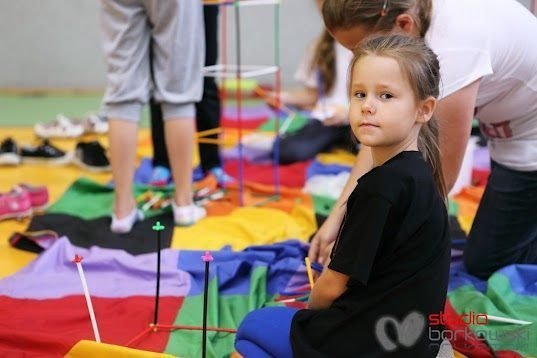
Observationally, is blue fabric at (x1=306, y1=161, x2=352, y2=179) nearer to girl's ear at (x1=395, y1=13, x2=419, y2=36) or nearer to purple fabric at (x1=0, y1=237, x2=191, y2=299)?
purple fabric at (x1=0, y1=237, x2=191, y2=299)

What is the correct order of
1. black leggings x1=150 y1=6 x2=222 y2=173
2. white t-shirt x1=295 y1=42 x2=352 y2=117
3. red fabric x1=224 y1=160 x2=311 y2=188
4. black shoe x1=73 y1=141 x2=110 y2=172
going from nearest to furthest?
black leggings x1=150 y1=6 x2=222 y2=173 < red fabric x1=224 y1=160 x2=311 y2=188 < black shoe x1=73 y1=141 x2=110 y2=172 < white t-shirt x1=295 y1=42 x2=352 y2=117

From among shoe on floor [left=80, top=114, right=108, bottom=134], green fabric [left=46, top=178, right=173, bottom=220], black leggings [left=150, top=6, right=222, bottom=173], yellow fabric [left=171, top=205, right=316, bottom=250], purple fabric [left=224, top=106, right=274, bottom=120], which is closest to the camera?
yellow fabric [left=171, top=205, right=316, bottom=250]

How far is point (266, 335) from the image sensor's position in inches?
36.8

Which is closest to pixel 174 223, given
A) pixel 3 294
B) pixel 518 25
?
pixel 3 294

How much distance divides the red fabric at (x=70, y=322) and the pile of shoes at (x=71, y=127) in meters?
1.42

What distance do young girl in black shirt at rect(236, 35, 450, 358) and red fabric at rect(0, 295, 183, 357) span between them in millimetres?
417

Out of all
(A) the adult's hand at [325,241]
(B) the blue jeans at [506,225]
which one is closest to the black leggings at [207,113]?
(A) the adult's hand at [325,241]

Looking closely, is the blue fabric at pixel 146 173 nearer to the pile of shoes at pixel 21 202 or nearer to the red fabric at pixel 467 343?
the pile of shoes at pixel 21 202

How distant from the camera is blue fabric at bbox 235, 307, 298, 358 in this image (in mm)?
913

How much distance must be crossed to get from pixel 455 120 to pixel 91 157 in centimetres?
148

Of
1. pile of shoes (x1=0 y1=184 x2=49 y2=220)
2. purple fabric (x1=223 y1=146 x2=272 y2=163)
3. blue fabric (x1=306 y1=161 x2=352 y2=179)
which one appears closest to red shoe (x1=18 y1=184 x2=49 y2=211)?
pile of shoes (x1=0 y1=184 x2=49 y2=220)

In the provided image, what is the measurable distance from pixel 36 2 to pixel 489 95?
119 inches

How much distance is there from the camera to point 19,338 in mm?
1093

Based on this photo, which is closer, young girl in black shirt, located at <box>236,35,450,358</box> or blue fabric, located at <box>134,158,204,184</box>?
young girl in black shirt, located at <box>236,35,450,358</box>
